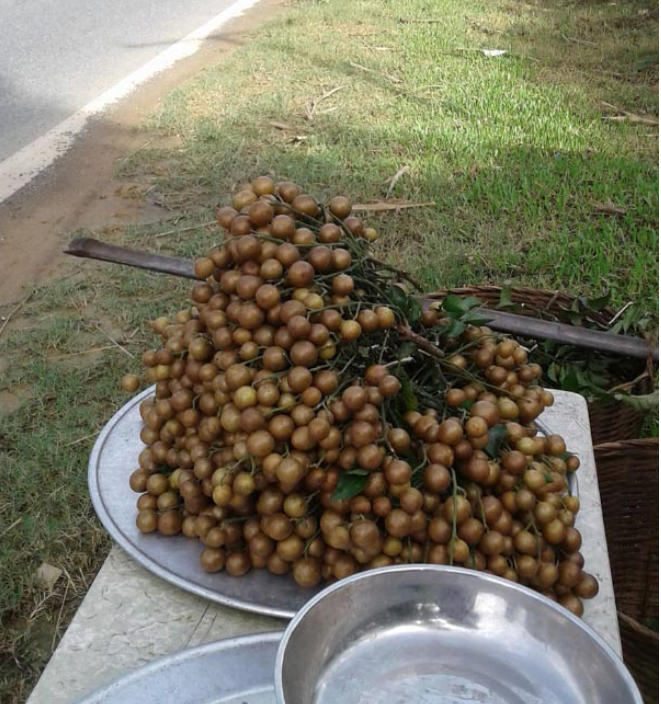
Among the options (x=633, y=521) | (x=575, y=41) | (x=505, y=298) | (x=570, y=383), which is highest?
(x=505, y=298)

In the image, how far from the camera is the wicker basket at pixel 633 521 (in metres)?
1.94

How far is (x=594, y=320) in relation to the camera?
96.1 inches

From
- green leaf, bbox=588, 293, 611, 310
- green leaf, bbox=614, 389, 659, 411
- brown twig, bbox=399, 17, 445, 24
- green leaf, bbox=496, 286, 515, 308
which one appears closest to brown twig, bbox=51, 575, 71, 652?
green leaf, bbox=496, 286, 515, 308

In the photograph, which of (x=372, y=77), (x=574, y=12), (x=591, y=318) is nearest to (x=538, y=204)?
(x=591, y=318)

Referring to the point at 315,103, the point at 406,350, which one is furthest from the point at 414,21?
the point at 406,350

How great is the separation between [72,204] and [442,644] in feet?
12.7

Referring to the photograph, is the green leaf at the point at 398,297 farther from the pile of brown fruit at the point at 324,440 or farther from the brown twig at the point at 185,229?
the brown twig at the point at 185,229

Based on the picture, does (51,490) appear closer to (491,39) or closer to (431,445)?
(431,445)

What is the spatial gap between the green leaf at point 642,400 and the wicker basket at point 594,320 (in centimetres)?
8

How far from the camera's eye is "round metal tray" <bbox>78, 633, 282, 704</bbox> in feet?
3.39

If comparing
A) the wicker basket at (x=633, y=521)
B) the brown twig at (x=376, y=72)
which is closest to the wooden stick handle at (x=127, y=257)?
the wicker basket at (x=633, y=521)

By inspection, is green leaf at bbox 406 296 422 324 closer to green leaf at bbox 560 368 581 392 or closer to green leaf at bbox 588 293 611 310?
green leaf at bbox 560 368 581 392

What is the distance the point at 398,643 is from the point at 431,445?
278mm

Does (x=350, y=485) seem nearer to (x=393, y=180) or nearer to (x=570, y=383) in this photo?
(x=570, y=383)
